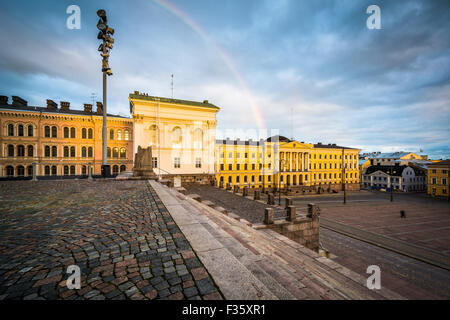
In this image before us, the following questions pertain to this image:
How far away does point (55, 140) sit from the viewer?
92.1ft

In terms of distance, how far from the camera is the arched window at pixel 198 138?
3023 cm

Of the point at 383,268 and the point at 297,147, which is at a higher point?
the point at 297,147

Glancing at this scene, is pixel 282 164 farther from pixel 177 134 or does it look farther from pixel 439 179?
pixel 439 179

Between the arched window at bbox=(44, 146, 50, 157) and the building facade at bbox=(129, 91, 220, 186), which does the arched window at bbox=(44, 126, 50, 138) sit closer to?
the arched window at bbox=(44, 146, 50, 157)

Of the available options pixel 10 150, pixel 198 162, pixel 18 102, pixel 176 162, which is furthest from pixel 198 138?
pixel 18 102

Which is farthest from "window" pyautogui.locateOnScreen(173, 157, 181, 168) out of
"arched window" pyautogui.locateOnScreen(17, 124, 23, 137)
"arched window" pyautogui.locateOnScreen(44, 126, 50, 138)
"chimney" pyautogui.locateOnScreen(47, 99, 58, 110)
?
"chimney" pyautogui.locateOnScreen(47, 99, 58, 110)

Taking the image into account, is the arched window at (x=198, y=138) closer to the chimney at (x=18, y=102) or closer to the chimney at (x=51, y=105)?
the chimney at (x=51, y=105)

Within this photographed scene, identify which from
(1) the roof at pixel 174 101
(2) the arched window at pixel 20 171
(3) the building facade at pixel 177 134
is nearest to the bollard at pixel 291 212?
(3) the building facade at pixel 177 134

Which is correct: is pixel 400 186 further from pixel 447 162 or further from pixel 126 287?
pixel 126 287

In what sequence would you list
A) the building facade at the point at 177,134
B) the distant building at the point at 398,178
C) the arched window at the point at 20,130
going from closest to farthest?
the arched window at the point at 20,130, the building facade at the point at 177,134, the distant building at the point at 398,178

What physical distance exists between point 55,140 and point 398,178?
282ft

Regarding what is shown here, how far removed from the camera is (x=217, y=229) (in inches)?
177

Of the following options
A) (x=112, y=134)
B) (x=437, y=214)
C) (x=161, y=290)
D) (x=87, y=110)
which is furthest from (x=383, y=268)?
(x=87, y=110)
